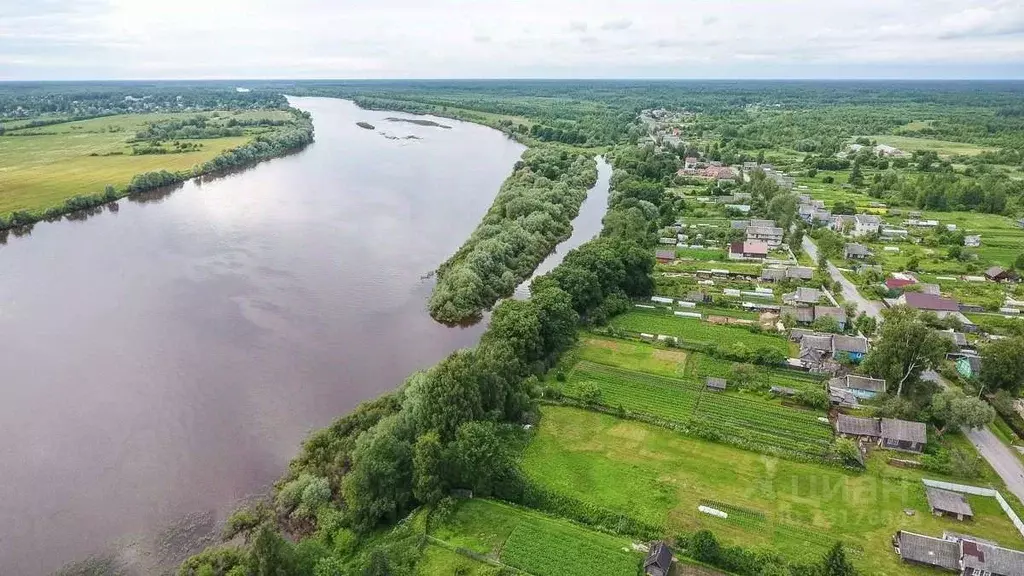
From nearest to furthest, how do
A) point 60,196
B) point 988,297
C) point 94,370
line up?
point 94,370
point 988,297
point 60,196

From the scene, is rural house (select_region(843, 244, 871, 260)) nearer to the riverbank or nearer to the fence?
the fence

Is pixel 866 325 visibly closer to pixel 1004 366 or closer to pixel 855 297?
pixel 855 297

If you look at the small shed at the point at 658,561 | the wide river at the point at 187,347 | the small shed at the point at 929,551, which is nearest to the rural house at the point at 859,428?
the small shed at the point at 929,551

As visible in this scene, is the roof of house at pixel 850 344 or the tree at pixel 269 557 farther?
the roof of house at pixel 850 344

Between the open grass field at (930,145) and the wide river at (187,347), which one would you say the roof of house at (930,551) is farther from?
the open grass field at (930,145)

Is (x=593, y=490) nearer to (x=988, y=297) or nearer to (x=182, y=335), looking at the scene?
(x=182, y=335)

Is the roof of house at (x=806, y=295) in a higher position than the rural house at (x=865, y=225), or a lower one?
lower

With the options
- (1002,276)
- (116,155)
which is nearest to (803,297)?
(1002,276)

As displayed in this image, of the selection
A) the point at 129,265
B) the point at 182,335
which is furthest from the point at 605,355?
the point at 129,265
